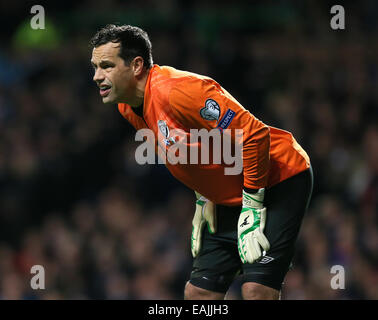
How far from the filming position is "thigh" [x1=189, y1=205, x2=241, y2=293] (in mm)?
4008

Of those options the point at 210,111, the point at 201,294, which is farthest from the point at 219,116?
the point at 201,294

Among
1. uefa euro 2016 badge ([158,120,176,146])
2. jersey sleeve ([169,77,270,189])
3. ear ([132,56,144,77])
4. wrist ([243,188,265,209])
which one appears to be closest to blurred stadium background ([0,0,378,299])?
wrist ([243,188,265,209])

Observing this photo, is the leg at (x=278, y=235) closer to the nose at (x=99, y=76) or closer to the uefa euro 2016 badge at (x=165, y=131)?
the uefa euro 2016 badge at (x=165, y=131)

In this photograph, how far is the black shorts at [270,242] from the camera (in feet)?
12.1

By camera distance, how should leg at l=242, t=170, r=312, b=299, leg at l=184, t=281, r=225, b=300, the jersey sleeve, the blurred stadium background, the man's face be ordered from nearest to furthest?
the jersey sleeve → leg at l=242, t=170, r=312, b=299 → the man's face → leg at l=184, t=281, r=225, b=300 → the blurred stadium background

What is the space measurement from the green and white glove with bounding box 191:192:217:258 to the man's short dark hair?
2.83 ft

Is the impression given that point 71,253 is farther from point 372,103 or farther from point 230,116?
point 230,116

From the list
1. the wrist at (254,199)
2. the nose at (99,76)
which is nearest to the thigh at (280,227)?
the wrist at (254,199)

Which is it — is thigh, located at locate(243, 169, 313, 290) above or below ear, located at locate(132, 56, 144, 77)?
below

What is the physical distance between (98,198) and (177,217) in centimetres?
115

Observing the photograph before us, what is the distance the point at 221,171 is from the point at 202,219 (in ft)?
1.55

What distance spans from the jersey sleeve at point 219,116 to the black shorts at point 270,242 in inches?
9.8

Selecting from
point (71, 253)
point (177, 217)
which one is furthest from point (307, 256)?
point (71, 253)

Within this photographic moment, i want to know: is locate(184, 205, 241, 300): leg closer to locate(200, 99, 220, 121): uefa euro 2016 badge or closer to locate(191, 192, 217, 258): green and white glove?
locate(191, 192, 217, 258): green and white glove
